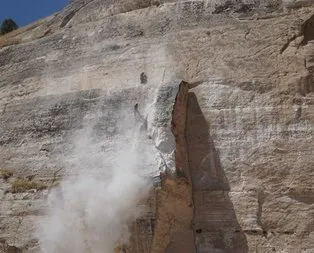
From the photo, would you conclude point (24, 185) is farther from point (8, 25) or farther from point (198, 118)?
point (8, 25)

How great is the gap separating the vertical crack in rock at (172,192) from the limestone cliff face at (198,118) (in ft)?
0.04

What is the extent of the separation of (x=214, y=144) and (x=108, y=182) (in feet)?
4.86

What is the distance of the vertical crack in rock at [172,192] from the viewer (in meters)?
8.05

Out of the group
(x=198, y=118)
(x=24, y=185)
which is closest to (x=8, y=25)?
(x=24, y=185)

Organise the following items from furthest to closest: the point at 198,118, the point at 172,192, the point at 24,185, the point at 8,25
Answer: the point at 8,25 < the point at 24,185 < the point at 198,118 < the point at 172,192

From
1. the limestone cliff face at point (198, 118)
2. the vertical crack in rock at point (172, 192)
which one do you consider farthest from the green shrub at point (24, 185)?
the vertical crack in rock at point (172, 192)

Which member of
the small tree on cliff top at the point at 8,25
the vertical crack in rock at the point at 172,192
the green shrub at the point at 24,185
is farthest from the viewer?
the small tree on cliff top at the point at 8,25

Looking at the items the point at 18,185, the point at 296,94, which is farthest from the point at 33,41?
the point at 296,94

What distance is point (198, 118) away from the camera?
840 centimetres

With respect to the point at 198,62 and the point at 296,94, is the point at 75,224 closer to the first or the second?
the point at 198,62

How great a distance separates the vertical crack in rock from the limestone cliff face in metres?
0.01

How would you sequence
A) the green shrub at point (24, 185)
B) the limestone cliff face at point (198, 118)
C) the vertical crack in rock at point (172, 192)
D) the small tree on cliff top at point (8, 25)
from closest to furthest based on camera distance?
the limestone cliff face at point (198, 118)
the vertical crack in rock at point (172, 192)
the green shrub at point (24, 185)
the small tree on cliff top at point (8, 25)

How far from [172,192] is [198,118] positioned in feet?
3.44

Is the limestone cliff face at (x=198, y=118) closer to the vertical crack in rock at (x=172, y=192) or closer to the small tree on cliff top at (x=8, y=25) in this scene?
the vertical crack in rock at (x=172, y=192)
